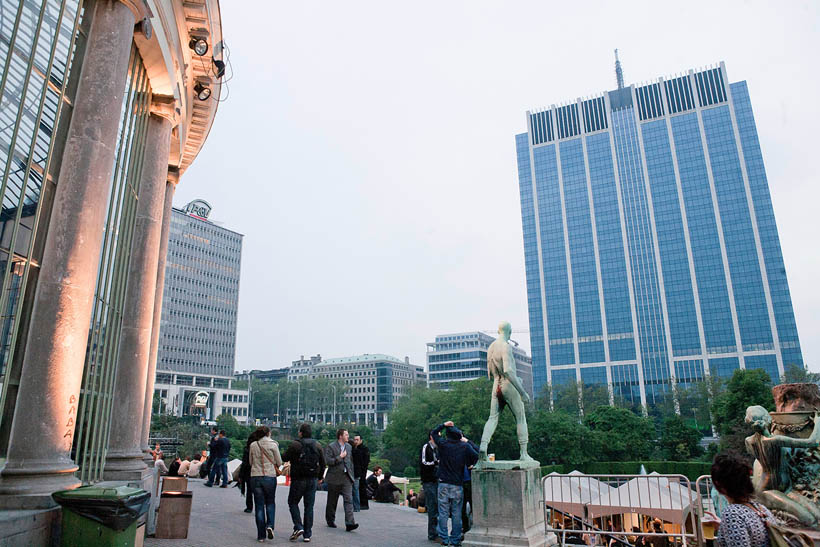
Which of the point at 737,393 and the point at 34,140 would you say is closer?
the point at 34,140

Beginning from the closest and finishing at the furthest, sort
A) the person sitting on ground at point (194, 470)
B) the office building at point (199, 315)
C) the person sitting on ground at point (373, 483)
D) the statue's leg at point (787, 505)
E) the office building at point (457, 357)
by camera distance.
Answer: the statue's leg at point (787, 505)
the person sitting on ground at point (373, 483)
the person sitting on ground at point (194, 470)
the office building at point (199, 315)
the office building at point (457, 357)

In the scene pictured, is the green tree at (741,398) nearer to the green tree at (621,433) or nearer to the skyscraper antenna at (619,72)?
the green tree at (621,433)

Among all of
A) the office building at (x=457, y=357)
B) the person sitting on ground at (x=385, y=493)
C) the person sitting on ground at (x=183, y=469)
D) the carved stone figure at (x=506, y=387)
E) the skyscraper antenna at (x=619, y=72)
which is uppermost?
the skyscraper antenna at (x=619, y=72)

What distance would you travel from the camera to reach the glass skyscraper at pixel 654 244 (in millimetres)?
101438

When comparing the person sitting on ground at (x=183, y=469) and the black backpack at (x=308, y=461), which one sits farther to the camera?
the person sitting on ground at (x=183, y=469)

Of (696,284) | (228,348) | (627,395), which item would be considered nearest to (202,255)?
(228,348)

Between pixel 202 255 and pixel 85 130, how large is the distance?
403 ft

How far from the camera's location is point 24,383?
20.4ft

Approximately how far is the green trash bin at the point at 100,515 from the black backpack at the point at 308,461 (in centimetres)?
381

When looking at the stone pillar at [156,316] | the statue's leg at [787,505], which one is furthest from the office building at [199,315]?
the statue's leg at [787,505]

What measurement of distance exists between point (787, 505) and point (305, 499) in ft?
22.9

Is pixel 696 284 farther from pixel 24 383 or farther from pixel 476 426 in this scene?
pixel 24 383

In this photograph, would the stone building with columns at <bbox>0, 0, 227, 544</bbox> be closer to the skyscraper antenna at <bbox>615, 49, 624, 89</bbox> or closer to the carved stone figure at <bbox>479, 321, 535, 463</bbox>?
the carved stone figure at <bbox>479, 321, 535, 463</bbox>

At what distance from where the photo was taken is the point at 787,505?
4.72m
